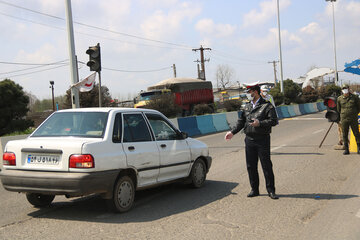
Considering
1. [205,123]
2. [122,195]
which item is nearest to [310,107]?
[205,123]

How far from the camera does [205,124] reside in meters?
22.5

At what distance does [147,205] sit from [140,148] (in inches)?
35.5

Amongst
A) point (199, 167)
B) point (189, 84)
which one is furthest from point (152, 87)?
point (199, 167)

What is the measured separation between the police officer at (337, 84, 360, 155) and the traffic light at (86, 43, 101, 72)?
7.39 meters

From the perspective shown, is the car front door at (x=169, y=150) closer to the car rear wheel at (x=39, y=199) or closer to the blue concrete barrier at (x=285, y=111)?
the car rear wheel at (x=39, y=199)

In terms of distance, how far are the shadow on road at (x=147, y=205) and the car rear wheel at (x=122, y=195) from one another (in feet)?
0.33

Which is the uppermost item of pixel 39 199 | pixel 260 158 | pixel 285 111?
pixel 285 111

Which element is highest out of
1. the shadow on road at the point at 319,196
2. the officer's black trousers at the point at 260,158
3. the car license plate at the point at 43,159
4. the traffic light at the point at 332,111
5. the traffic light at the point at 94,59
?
the traffic light at the point at 94,59

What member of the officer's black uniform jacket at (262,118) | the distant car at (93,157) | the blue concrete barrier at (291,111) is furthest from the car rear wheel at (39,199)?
the blue concrete barrier at (291,111)

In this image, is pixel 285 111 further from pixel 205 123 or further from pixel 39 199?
pixel 39 199

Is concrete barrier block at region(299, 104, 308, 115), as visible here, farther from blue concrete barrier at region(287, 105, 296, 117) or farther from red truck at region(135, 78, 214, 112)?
red truck at region(135, 78, 214, 112)

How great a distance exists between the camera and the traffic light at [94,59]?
12.9m

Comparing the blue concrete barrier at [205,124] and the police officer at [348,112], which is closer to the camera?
the police officer at [348,112]

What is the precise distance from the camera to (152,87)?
130ft
